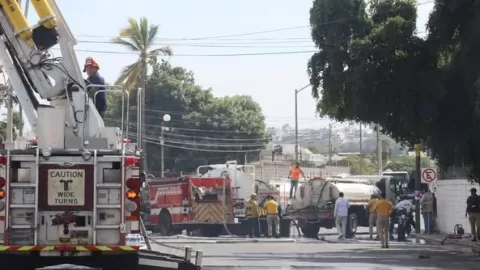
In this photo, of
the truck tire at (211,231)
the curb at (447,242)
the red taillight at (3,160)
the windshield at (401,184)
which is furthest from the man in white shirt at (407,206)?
the red taillight at (3,160)

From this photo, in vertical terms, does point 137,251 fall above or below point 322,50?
below

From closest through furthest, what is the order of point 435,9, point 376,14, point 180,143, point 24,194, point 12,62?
1. point 24,194
2. point 12,62
3. point 435,9
4. point 376,14
5. point 180,143

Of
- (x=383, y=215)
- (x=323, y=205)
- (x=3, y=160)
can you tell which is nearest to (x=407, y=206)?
(x=323, y=205)

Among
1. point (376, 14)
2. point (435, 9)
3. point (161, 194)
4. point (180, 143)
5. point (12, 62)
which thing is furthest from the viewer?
point (180, 143)

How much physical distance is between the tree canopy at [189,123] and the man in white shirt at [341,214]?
36822 mm

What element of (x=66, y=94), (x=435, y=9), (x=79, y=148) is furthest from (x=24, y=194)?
(x=435, y=9)

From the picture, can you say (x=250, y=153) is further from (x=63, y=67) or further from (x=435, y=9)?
(x=63, y=67)

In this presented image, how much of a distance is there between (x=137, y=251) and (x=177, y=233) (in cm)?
2428

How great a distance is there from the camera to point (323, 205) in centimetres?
3762

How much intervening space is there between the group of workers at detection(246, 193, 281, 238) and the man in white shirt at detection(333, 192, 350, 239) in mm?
2173

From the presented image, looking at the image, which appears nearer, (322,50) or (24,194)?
(24,194)

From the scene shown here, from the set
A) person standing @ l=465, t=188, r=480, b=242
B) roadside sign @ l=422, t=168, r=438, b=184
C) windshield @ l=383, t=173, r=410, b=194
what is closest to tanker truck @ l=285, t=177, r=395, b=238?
roadside sign @ l=422, t=168, r=438, b=184

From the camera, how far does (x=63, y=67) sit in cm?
1569

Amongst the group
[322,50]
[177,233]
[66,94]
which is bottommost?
[177,233]
